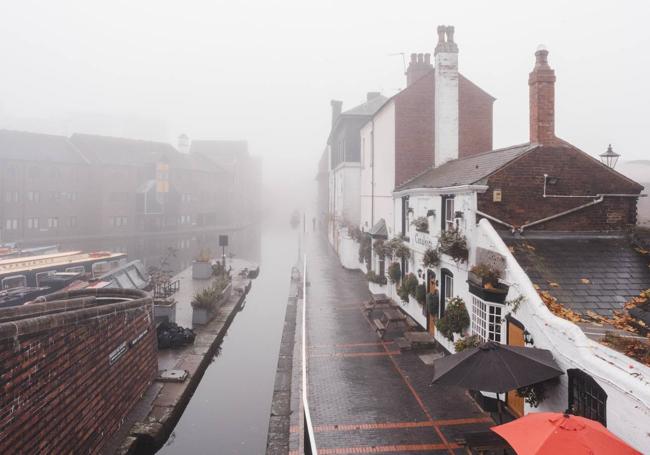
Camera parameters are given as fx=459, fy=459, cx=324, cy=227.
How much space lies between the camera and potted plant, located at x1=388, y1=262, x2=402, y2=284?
1973 centimetres

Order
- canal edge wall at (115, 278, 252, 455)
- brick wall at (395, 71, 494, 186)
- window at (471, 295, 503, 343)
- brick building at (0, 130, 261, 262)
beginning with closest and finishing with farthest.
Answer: canal edge wall at (115, 278, 252, 455)
window at (471, 295, 503, 343)
brick wall at (395, 71, 494, 186)
brick building at (0, 130, 261, 262)

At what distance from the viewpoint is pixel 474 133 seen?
20906 mm

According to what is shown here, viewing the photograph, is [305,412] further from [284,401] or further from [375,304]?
[375,304]

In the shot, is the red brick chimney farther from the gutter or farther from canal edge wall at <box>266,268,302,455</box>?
canal edge wall at <box>266,268,302,455</box>

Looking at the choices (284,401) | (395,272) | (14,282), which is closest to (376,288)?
(395,272)

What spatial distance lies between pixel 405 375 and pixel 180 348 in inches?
298

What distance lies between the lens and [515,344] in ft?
32.1

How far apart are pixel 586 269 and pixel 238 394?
32.4 feet

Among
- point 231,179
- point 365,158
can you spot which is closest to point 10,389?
point 365,158

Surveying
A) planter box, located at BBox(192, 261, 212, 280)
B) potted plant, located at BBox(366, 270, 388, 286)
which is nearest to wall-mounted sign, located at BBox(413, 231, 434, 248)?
potted plant, located at BBox(366, 270, 388, 286)

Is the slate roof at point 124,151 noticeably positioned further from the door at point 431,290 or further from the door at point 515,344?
the door at point 515,344

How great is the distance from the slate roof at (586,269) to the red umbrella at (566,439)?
3.87 m

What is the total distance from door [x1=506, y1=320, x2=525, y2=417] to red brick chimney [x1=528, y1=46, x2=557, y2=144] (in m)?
5.26

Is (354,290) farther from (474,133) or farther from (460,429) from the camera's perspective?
(460,429)
